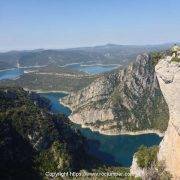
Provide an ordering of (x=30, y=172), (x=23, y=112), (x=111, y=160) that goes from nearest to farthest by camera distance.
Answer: (x=30, y=172), (x=23, y=112), (x=111, y=160)

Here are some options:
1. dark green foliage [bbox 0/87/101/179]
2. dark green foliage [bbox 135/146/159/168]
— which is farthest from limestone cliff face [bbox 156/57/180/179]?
dark green foliage [bbox 0/87/101/179]

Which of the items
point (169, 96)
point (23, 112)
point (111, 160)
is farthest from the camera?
point (111, 160)

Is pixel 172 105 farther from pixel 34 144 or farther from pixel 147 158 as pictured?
pixel 34 144

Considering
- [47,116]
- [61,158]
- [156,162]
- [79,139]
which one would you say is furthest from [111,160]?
[156,162]

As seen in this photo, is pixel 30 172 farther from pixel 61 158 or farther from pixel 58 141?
pixel 58 141

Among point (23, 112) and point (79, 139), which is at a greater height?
point (23, 112)

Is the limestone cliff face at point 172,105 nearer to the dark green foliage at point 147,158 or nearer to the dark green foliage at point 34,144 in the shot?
the dark green foliage at point 147,158

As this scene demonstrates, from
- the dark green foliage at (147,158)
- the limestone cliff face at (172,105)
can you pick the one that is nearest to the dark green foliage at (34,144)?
the dark green foliage at (147,158)

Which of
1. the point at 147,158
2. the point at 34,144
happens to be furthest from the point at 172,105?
the point at 34,144

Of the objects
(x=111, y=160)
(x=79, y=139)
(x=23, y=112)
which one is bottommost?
(x=111, y=160)

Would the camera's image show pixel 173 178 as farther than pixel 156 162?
No
